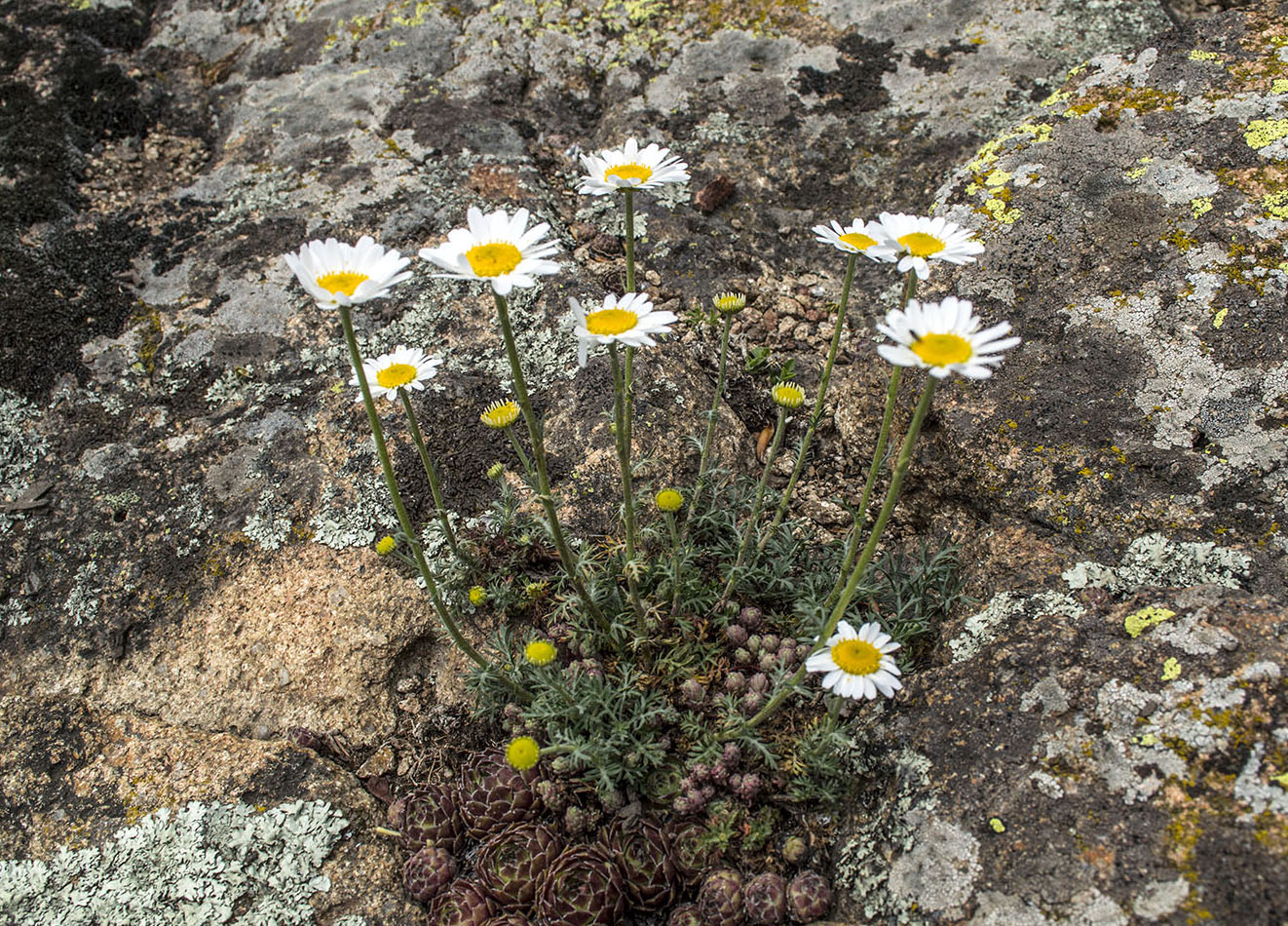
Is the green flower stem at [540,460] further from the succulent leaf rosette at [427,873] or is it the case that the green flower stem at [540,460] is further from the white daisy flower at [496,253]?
the succulent leaf rosette at [427,873]

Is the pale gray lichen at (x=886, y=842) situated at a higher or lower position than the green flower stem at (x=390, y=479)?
→ lower

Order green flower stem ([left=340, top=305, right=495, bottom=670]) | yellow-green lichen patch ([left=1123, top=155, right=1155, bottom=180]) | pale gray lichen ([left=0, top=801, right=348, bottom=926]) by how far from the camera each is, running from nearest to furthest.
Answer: green flower stem ([left=340, top=305, right=495, bottom=670])
pale gray lichen ([left=0, top=801, right=348, bottom=926])
yellow-green lichen patch ([left=1123, top=155, right=1155, bottom=180])

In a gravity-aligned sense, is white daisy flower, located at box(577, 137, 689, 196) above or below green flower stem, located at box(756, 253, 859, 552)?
above

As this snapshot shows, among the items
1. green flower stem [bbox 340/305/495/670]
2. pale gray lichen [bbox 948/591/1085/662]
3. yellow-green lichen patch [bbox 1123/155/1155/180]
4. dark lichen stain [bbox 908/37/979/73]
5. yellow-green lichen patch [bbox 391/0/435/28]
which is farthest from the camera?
yellow-green lichen patch [bbox 391/0/435/28]

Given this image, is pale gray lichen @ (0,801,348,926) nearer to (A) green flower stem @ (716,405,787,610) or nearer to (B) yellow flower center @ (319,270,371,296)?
(A) green flower stem @ (716,405,787,610)

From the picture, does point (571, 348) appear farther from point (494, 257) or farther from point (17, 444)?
point (17, 444)

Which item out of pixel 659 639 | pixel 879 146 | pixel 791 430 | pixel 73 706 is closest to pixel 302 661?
pixel 73 706

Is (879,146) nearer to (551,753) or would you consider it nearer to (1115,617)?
(1115,617)

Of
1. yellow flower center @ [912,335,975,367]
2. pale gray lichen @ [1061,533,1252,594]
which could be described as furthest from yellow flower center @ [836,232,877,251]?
pale gray lichen @ [1061,533,1252,594]

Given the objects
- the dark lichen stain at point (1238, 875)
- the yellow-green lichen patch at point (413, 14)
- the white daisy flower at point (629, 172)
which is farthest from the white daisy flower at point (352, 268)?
the yellow-green lichen patch at point (413, 14)
